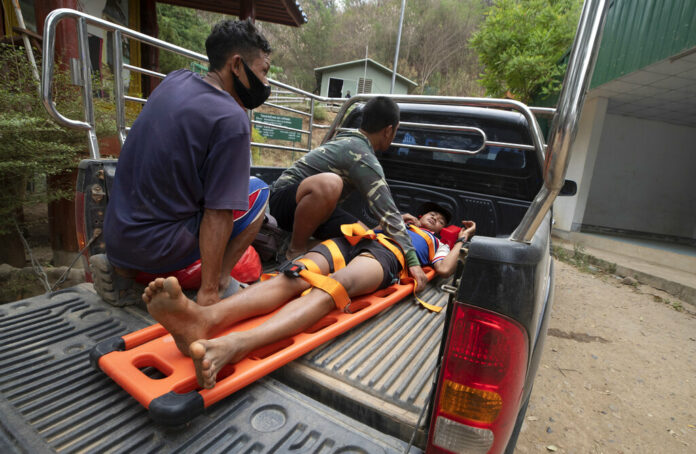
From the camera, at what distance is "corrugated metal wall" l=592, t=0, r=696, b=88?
466 cm

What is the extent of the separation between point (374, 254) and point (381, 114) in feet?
3.47

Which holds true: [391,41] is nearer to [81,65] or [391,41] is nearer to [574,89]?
[81,65]

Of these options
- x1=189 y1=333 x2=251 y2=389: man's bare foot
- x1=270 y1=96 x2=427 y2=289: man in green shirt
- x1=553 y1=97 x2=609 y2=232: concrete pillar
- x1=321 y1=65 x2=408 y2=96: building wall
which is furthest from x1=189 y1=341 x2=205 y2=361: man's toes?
x1=321 y1=65 x2=408 y2=96: building wall

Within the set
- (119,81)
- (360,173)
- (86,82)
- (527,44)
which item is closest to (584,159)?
(527,44)

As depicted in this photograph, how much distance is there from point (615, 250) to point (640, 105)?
2893 millimetres

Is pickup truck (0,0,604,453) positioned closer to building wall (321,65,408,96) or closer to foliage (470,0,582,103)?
foliage (470,0,582,103)

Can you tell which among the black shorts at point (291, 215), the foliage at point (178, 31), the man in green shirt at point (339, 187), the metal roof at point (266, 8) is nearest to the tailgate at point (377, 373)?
the man in green shirt at point (339, 187)

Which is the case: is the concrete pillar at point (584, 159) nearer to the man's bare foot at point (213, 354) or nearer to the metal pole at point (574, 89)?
the metal pole at point (574, 89)

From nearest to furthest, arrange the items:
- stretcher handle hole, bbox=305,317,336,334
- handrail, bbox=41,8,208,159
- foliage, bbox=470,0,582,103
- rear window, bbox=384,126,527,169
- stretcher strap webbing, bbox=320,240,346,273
→ 1. stretcher handle hole, bbox=305,317,336,334
2. handrail, bbox=41,8,208,159
3. stretcher strap webbing, bbox=320,240,346,273
4. rear window, bbox=384,126,527,169
5. foliage, bbox=470,0,582,103

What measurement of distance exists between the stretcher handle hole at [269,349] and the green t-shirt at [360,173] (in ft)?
3.33

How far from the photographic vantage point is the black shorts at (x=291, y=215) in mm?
2516

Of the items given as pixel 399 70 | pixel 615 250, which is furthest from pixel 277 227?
pixel 399 70

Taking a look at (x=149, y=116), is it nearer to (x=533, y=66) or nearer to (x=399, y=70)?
(x=533, y=66)

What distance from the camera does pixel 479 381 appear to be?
0.88m
